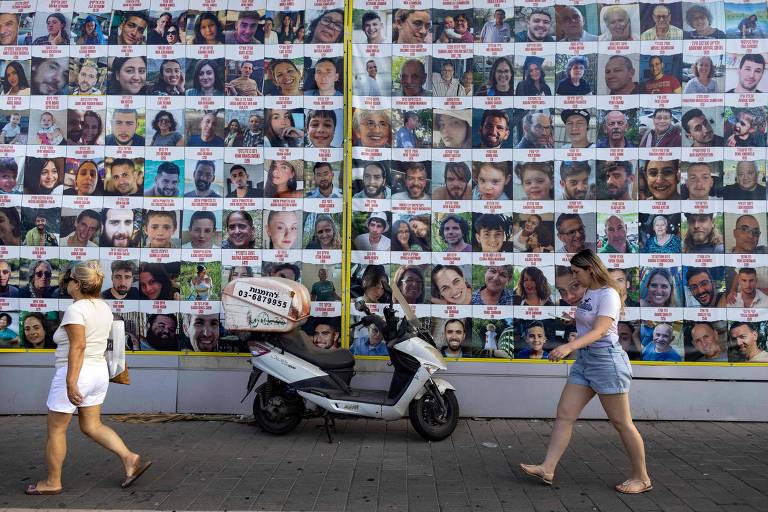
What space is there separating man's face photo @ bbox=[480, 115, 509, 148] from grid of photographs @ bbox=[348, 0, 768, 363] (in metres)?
0.02

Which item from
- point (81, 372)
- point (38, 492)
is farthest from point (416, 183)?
point (38, 492)

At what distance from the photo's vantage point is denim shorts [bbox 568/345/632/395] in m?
4.81

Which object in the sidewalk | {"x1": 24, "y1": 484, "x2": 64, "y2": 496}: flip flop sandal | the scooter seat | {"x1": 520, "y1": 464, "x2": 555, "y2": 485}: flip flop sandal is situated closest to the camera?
the sidewalk

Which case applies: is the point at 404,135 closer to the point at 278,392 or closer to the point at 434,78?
the point at 434,78

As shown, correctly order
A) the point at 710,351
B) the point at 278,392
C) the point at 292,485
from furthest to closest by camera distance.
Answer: the point at 710,351, the point at 278,392, the point at 292,485

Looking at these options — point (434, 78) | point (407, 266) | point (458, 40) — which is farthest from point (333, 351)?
point (458, 40)

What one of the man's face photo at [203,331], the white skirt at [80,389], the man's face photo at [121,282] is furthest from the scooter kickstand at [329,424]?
the man's face photo at [121,282]

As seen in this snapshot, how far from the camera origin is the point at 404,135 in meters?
7.29

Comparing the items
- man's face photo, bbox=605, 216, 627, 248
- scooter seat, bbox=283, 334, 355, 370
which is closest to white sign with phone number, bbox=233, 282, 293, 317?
scooter seat, bbox=283, 334, 355, 370

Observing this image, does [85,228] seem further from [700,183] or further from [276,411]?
[700,183]

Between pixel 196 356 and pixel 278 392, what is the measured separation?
4.11ft

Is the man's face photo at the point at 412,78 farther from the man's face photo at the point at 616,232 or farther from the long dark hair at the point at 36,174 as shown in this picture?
the long dark hair at the point at 36,174

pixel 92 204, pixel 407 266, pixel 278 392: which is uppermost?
pixel 92 204

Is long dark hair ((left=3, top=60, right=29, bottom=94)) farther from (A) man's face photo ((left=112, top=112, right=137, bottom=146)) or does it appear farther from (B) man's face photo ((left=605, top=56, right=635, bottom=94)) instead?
(B) man's face photo ((left=605, top=56, right=635, bottom=94))
